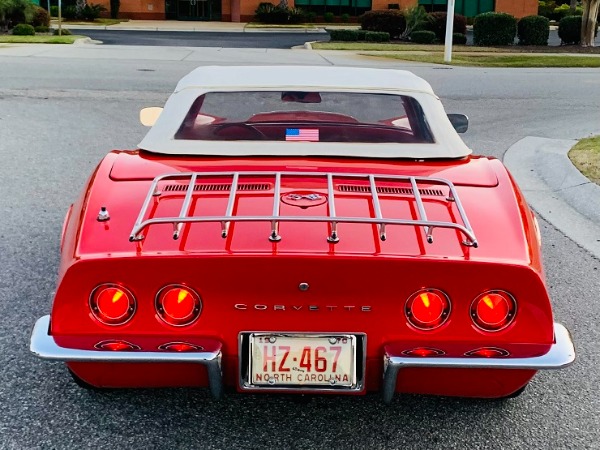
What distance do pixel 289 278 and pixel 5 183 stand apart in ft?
16.5

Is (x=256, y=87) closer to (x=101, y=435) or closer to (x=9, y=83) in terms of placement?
(x=101, y=435)

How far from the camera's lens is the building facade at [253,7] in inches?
1736

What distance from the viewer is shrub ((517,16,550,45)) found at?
27.7m

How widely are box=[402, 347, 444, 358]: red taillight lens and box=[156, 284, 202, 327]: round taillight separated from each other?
689 mm

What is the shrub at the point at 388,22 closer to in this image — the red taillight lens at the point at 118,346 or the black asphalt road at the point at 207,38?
the black asphalt road at the point at 207,38

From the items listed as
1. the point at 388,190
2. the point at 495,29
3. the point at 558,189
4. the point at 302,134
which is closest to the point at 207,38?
the point at 495,29

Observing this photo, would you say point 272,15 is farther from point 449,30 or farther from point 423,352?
point 423,352

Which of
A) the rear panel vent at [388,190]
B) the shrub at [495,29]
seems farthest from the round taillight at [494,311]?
the shrub at [495,29]

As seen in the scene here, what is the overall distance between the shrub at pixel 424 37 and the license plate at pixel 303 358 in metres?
27.3

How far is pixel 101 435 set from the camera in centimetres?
287

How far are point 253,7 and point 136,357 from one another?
43.3 meters

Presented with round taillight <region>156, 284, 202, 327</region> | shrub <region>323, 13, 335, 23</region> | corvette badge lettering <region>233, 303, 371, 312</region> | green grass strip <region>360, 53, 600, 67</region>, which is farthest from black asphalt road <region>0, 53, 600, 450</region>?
shrub <region>323, 13, 335, 23</region>

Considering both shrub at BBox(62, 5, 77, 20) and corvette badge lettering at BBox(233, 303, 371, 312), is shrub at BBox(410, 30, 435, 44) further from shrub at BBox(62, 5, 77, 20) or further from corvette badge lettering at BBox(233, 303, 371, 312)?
corvette badge lettering at BBox(233, 303, 371, 312)

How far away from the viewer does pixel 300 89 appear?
373cm
